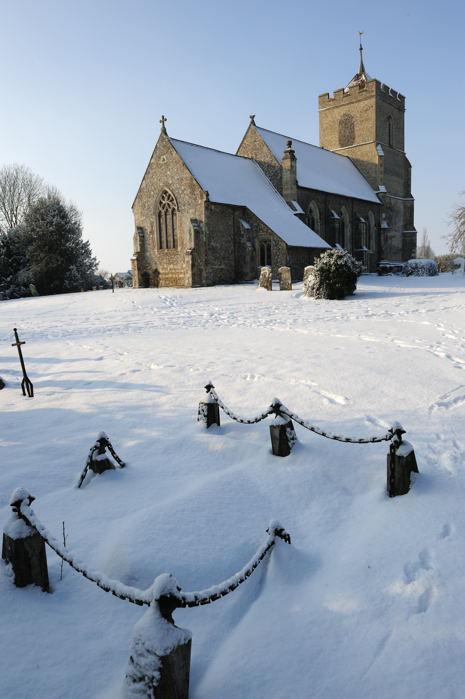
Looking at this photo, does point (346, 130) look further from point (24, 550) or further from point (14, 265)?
point (24, 550)

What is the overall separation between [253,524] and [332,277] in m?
16.1

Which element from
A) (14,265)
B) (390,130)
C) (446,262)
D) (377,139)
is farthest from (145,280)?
(446,262)

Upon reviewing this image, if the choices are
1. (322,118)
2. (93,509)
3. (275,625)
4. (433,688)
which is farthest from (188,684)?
(322,118)

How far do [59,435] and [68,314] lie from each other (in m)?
13.7

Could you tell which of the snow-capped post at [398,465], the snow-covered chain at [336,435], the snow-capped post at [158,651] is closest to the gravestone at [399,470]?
the snow-capped post at [398,465]

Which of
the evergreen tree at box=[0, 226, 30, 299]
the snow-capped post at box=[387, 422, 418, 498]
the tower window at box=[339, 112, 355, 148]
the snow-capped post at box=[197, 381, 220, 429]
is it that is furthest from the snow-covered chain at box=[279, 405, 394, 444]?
the tower window at box=[339, 112, 355, 148]

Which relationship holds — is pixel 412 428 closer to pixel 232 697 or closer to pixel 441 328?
pixel 232 697

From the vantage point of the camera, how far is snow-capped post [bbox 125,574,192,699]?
195 cm

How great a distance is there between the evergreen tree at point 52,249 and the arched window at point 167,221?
10.0 metres

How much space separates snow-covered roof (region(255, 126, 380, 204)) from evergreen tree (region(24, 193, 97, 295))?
1621 cm

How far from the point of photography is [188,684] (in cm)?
212

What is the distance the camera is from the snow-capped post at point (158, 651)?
1954mm

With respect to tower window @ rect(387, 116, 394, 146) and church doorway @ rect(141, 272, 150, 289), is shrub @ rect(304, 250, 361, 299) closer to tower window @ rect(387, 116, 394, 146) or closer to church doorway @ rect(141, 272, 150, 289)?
church doorway @ rect(141, 272, 150, 289)

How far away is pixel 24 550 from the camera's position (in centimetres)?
273
